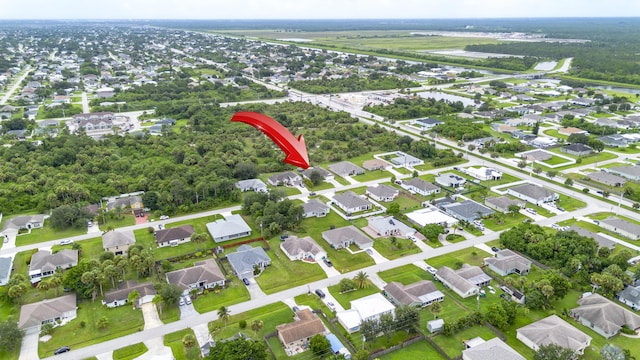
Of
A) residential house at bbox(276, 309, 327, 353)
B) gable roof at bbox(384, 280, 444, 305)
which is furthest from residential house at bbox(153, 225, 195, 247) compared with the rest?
gable roof at bbox(384, 280, 444, 305)

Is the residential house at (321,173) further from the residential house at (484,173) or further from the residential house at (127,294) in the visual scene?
the residential house at (127,294)

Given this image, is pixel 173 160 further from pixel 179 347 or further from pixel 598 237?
pixel 598 237

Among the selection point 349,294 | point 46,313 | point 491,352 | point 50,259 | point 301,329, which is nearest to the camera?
point 491,352

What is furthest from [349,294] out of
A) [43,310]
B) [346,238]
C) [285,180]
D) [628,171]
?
[628,171]

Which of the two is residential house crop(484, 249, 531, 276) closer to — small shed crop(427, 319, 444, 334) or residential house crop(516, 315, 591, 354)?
residential house crop(516, 315, 591, 354)

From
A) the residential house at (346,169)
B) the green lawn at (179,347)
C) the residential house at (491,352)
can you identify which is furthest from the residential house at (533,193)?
the green lawn at (179,347)
